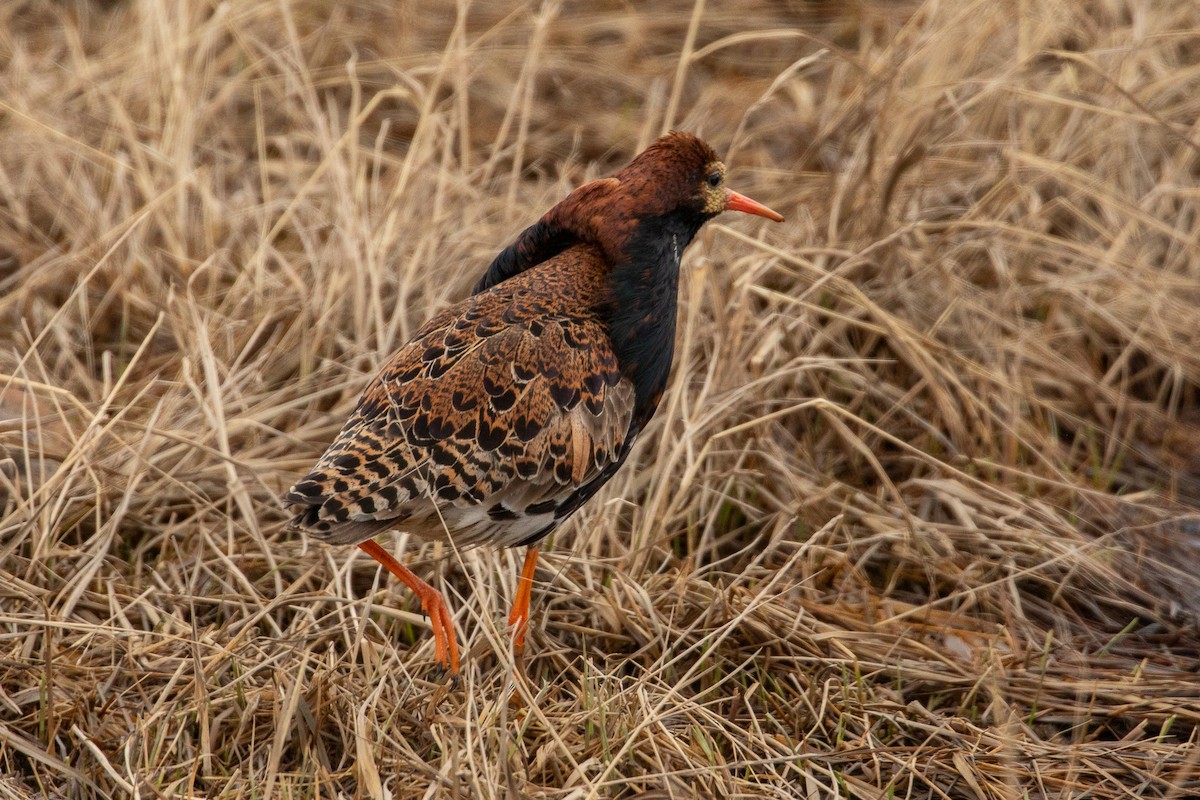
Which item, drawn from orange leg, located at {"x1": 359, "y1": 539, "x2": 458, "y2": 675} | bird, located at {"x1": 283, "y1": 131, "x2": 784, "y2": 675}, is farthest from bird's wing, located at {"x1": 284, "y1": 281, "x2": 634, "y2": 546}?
orange leg, located at {"x1": 359, "y1": 539, "x2": 458, "y2": 675}

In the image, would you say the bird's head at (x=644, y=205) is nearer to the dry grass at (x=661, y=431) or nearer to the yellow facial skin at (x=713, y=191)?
the yellow facial skin at (x=713, y=191)

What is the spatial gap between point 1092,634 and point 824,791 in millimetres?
1330

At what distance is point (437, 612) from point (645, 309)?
3.43 feet

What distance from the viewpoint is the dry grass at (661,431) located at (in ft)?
11.9

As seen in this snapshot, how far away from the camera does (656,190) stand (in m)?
3.90

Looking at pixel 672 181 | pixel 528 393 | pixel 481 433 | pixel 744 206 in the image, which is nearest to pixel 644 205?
pixel 672 181

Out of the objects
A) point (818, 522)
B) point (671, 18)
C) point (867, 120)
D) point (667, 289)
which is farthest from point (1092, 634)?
point (671, 18)

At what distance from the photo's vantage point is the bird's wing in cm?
344

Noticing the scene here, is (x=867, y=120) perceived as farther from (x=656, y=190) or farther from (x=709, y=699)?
(x=709, y=699)

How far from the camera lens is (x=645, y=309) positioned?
3.87 m

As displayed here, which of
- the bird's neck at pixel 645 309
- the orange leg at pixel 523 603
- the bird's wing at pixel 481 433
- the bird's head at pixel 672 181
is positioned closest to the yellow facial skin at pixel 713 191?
the bird's head at pixel 672 181

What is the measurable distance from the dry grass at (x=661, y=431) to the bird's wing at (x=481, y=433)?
1.14 feet

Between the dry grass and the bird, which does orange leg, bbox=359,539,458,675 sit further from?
the dry grass

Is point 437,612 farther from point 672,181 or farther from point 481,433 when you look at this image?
point 672,181
